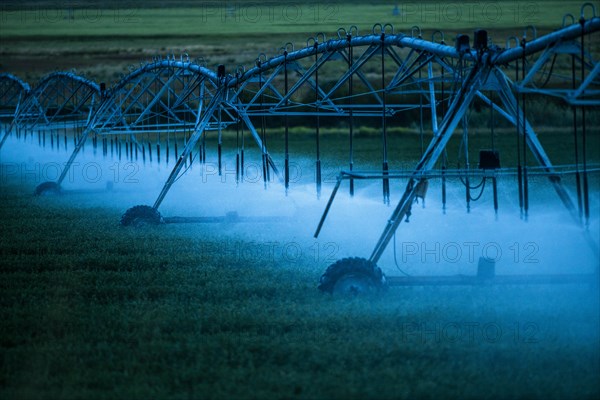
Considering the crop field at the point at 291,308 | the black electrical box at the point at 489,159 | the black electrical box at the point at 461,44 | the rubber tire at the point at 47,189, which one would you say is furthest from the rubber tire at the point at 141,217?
the black electrical box at the point at 461,44

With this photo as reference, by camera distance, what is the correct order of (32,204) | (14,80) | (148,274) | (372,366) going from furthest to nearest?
(14,80) → (32,204) → (148,274) → (372,366)

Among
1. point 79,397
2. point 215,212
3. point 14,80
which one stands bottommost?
point 79,397

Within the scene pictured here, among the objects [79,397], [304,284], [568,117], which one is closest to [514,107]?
[304,284]

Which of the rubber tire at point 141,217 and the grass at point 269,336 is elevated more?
the rubber tire at point 141,217

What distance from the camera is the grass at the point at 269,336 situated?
6.62 metres

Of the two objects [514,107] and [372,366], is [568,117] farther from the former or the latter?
[372,366]

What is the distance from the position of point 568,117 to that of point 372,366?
118ft

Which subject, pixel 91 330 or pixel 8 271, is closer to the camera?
pixel 91 330

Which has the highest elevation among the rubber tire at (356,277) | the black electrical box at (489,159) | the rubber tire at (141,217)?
the black electrical box at (489,159)

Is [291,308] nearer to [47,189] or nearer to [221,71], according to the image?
[221,71]

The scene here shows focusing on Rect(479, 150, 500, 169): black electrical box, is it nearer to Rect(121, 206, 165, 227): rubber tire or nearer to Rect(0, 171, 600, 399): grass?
Rect(0, 171, 600, 399): grass

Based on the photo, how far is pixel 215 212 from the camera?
695 inches

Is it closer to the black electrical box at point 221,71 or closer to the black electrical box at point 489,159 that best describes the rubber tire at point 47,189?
the black electrical box at point 221,71

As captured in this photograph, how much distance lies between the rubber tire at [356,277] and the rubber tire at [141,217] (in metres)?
6.73
